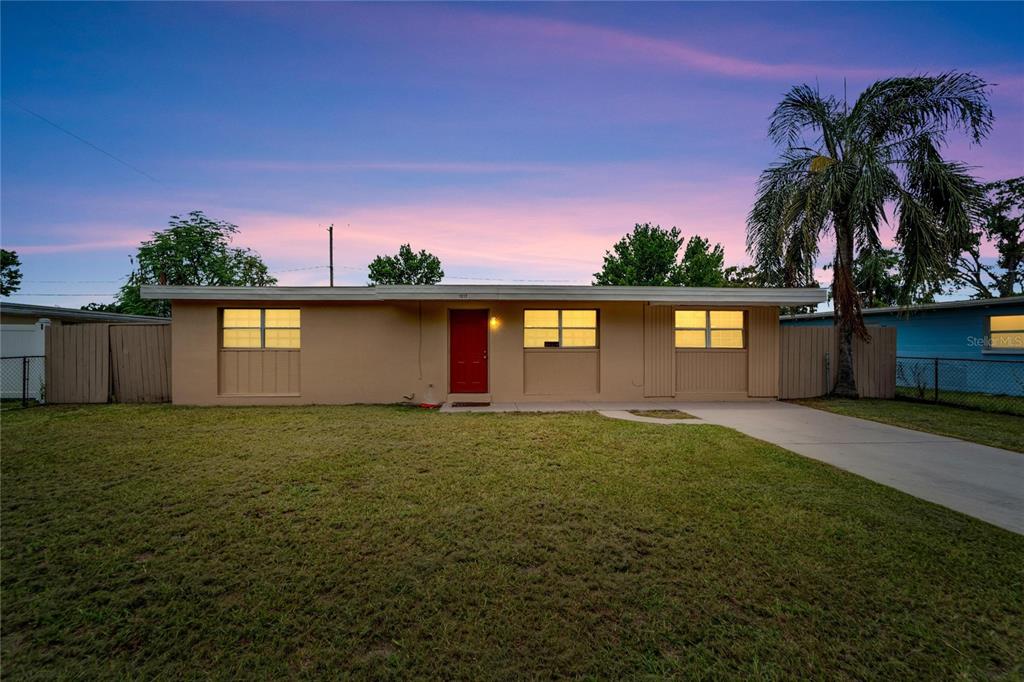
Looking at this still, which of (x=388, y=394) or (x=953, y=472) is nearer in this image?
(x=953, y=472)

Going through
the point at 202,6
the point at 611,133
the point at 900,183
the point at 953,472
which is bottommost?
the point at 953,472

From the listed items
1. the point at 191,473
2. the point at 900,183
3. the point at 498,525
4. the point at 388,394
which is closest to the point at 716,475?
the point at 498,525

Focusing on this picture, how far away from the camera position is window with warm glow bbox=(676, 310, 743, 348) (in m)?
10.4

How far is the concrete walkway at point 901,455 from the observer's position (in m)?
3.94

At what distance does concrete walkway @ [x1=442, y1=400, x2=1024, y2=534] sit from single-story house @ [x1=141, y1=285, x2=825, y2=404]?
124 centimetres

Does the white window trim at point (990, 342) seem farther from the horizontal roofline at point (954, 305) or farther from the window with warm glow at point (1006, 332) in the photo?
the horizontal roofline at point (954, 305)

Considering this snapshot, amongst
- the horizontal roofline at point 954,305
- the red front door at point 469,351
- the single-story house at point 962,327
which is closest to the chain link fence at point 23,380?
the red front door at point 469,351

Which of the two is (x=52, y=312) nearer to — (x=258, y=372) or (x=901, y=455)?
(x=258, y=372)

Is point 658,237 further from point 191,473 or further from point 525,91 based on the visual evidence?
point 191,473

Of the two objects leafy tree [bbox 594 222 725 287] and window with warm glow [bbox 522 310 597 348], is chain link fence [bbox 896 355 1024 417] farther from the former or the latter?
leafy tree [bbox 594 222 725 287]

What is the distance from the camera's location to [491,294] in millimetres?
9281

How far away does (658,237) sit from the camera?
1120 inches

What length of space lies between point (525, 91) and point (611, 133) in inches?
124

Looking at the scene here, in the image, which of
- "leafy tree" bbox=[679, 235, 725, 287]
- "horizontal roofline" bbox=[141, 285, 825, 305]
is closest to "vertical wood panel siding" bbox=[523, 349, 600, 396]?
"horizontal roofline" bbox=[141, 285, 825, 305]
